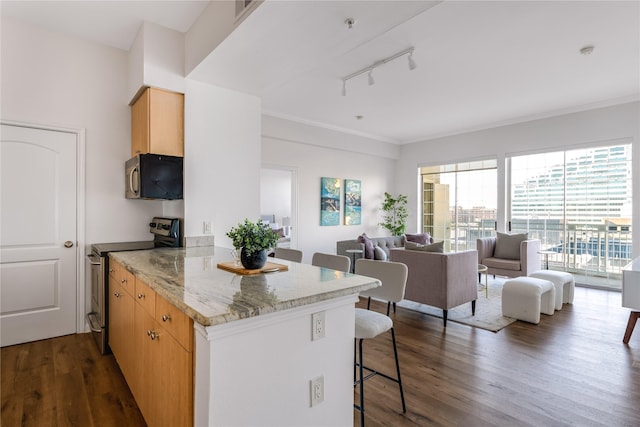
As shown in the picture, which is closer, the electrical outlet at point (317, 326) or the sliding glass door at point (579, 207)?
the electrical outlet at point (317, 326)

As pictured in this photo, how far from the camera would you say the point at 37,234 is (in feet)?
10.2

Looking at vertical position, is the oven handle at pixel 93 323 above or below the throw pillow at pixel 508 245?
below

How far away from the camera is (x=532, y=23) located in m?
3.12

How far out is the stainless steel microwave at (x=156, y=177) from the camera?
294 cm

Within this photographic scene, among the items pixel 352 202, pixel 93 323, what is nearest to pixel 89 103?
pixel 93 323

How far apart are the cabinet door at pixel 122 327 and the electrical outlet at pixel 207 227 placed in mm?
860

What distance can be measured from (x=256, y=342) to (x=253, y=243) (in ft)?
2.15

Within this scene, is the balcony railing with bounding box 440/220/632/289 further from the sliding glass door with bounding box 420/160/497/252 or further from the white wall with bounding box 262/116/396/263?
the white wall with bounding box 262/116/396/263

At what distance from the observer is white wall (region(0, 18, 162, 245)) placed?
3.01m

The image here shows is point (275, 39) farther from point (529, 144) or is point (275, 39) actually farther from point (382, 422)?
point (529, 144)

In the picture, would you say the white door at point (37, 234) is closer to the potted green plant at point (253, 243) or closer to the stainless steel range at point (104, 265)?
the stainless steel range at point (104, 265)

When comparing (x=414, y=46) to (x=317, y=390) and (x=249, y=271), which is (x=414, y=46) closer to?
(x=249, y=271)

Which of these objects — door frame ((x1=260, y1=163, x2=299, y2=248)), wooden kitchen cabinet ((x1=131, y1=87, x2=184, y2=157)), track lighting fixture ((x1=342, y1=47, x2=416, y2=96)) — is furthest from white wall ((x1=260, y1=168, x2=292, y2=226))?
wooden kitchen cabinet ((x1=131, y1=87, x2=184, y2=157))

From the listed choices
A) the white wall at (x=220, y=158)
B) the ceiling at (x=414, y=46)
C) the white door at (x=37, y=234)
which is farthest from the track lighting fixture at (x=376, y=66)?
the white door at (x=37, y=234)
